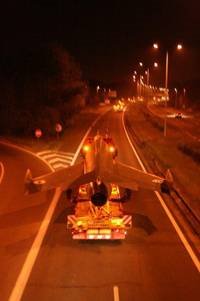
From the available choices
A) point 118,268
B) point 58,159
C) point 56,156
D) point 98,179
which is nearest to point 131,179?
point 98,179

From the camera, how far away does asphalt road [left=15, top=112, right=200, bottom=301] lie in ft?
39.0

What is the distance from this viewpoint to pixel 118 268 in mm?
13523

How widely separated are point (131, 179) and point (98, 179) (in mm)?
1909

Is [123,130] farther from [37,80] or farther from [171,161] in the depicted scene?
[171,161]

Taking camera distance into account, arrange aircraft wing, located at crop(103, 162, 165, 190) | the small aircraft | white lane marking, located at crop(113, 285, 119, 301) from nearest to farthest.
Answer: white lane marking, located at crop(113, 285, 119, 301) → the small aircraft → aircraft wing, located at crop(103, 162, 165, 190)

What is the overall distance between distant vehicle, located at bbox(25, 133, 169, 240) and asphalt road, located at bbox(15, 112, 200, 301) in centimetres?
67

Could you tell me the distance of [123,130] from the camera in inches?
2207

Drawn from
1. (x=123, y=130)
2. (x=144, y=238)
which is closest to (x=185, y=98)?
(x=123, y=130)

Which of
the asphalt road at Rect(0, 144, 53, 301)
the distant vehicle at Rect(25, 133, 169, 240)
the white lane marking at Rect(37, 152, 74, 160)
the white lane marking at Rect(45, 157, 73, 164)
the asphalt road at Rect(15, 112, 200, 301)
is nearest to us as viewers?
the asphalt road at Rect(15, 112, 200, 301)

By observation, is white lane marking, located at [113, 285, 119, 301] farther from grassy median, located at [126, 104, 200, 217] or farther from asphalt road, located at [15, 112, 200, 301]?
grassy median, located at [126, 104, 200, 217]

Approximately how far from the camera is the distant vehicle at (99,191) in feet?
45.4

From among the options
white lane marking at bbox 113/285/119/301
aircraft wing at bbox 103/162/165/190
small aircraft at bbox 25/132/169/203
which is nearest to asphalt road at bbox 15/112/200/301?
Result: white lane marking at bbox 113/285/119/301

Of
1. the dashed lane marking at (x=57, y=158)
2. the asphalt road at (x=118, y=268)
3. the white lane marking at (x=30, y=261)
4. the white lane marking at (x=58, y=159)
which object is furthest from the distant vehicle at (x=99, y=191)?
the white lane marking at (x=58, y=159)

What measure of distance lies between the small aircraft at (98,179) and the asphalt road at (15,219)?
1.68 metres
